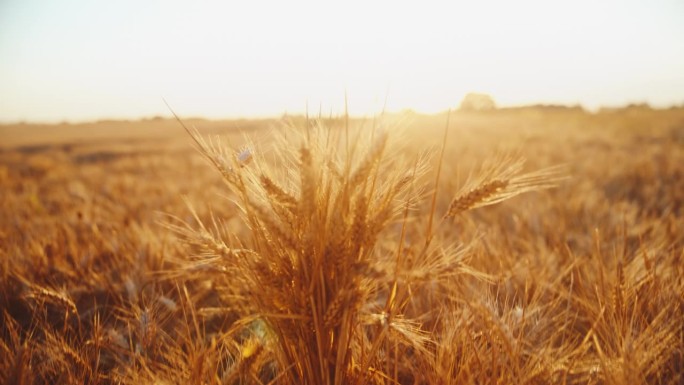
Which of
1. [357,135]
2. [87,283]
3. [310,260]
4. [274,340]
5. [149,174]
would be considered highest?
[357,135]

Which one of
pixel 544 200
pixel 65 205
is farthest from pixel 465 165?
pixel 65 205

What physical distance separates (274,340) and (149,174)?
644cm

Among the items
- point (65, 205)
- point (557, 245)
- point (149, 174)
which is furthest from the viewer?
point (149, 174)

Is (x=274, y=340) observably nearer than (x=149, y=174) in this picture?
Yes

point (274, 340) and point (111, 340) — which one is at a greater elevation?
point (274, 340)

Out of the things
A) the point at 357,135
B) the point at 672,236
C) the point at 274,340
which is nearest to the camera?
the point at 357,135

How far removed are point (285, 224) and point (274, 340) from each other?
0.30 metres

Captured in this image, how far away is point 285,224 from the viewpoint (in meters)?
0.80

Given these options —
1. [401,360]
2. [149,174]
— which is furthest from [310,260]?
[149,174]

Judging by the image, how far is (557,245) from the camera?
1.99 m

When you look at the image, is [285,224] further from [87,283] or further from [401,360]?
[87,283]

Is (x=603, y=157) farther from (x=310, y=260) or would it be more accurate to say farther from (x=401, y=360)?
(x=310, y=260)

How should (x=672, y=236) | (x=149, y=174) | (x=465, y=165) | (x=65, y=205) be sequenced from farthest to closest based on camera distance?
1. (x=149, y=174)
2. (x=465, y=165)
3. (x=65, y=205)
4. (x=672, y=236)

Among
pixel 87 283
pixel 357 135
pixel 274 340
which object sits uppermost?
pixel 357 135
